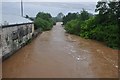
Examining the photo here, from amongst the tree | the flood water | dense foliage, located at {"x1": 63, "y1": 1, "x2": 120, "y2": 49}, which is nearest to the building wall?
the flood water

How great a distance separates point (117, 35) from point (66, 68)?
35.2ft

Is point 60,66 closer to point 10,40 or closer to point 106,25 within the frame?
point 10,40

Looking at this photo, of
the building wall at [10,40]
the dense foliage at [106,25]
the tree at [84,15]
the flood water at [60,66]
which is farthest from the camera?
the tree at [84,15]

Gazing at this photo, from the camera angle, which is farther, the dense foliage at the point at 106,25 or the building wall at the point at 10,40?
the dense foliage at the point at 106,25

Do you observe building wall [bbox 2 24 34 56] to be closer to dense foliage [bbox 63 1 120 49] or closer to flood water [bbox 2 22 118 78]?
flood water [bbox 2 22 118 78]

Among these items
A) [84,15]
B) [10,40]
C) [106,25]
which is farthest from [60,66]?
[84,15]

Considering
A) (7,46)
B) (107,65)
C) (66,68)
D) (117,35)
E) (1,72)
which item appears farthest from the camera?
(117,35)

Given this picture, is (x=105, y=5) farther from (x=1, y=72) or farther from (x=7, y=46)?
(x=1, y=72)

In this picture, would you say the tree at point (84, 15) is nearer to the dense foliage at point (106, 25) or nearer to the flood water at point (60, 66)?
the dense foliage at point (106, 25)

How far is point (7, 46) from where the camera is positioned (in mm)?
16109

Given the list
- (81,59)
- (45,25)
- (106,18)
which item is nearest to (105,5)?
(106,18)

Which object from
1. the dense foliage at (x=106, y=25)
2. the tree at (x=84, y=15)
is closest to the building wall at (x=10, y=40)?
the dense foliage at (x=106, y=25)

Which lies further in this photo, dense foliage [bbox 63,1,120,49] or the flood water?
dense foliage [bbox 63,1,120,49]

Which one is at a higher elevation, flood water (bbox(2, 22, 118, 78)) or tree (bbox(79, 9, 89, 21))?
tree (bbox(79, 9, 89, 21))
